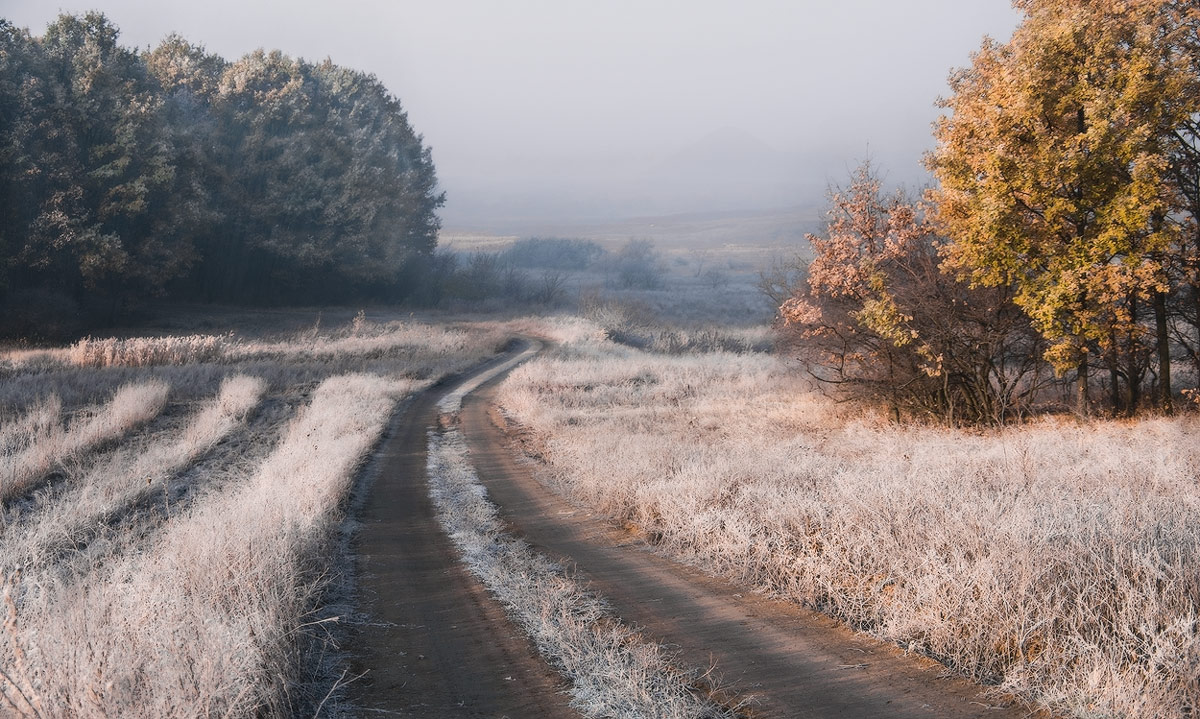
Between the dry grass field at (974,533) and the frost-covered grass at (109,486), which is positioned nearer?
the dry grass field at (974,533)

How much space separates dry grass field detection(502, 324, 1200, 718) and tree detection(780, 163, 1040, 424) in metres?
1.86

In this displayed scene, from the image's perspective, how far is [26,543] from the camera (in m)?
7.74

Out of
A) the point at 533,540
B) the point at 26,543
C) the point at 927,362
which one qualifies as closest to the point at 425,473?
the point at 533,540

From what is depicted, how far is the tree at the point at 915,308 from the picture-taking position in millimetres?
16781

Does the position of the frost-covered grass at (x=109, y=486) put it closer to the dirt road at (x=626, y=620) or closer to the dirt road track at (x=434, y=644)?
the dirt road track at (x=434, y=644)

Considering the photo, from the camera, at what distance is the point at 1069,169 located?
14227 mm

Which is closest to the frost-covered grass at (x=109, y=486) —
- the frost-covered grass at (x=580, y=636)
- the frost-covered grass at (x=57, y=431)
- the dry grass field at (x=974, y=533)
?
the frost-covered grass at (x=57, y=431)

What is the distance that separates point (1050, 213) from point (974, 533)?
34.3ft

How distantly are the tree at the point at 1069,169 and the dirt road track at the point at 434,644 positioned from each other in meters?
12.0

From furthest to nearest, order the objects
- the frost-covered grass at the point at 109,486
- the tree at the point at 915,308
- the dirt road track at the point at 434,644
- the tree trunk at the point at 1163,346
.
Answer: the tree at the point at 915,308 → the tree trunk at the point at 1163,346 → the frost-covered grass at the point at 109,486 → the dirt road track at the point at 434,644

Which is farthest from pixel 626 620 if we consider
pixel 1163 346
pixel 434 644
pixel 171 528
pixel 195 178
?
pixel 195 178

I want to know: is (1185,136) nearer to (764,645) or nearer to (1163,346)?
(1163,346)

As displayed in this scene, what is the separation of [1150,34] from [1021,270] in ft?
15.4

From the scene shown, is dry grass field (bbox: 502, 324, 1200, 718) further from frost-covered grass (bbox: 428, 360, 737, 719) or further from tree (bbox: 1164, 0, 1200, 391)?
tree (bbox: 1164, 0, 1200, 391)
